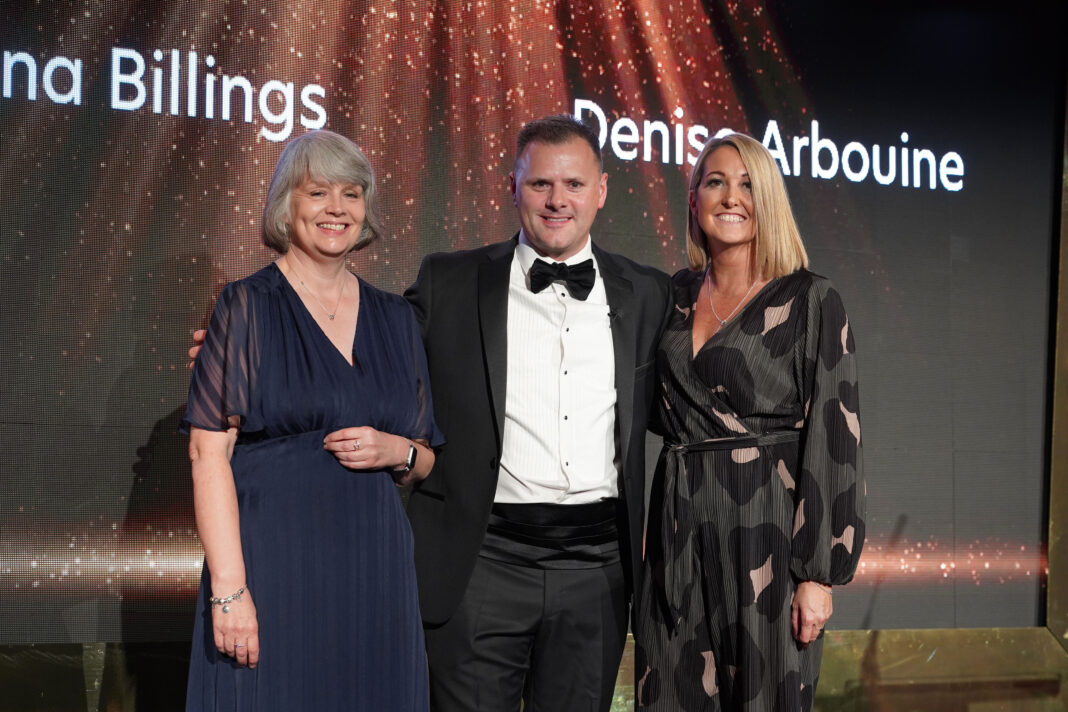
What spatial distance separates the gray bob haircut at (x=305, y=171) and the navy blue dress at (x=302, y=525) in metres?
0.09

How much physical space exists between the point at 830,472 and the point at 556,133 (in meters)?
1.01

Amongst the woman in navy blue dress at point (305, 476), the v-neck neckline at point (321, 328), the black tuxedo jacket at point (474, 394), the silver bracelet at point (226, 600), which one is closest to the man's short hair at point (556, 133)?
the black tuxedo jacket at point (474, 394)

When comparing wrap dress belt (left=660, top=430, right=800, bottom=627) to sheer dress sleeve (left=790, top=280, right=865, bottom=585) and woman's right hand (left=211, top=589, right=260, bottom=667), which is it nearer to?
sheer dress sleeve (left=790, top=280, right=865, bottom=585)

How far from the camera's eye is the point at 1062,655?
4.56 metres

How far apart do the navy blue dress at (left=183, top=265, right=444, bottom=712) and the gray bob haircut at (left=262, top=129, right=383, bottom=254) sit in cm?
9

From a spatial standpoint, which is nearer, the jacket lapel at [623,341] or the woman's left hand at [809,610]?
the woman's left hand at [809,610]

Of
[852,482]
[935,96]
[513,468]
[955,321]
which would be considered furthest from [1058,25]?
[513,468]

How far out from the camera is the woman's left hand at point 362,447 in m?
2.13

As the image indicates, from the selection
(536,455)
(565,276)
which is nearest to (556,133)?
(565,276)

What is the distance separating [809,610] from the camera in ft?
7.63

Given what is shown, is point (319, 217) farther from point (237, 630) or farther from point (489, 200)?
point (489, 200)

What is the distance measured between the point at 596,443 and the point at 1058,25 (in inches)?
137

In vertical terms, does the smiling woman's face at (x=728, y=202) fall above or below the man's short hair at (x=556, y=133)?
below

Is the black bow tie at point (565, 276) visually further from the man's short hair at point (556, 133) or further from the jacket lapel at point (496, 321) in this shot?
the man's short hair at point (556, 133)
